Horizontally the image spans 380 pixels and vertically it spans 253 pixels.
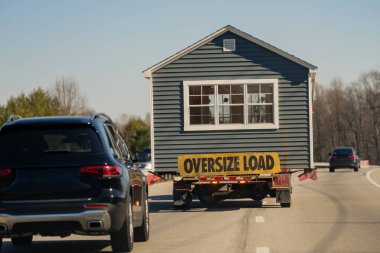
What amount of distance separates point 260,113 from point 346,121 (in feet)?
395

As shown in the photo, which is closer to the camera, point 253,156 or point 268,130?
point 253,156

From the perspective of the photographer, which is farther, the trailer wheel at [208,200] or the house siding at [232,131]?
the house siding at [232,131]

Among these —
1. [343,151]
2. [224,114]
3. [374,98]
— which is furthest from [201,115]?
[374,98]

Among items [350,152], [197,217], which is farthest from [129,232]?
[350,152]

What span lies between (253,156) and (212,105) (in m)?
2.58

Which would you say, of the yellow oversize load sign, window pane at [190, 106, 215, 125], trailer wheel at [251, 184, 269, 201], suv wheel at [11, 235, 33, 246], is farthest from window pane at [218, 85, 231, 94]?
suv wheel at [11, 235, 33, 246]

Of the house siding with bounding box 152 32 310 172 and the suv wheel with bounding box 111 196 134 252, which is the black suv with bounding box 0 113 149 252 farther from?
the house siding with bounding box 152 32 310 172

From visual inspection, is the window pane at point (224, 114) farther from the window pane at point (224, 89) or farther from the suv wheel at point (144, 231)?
the suv wheel at point (144, 231)

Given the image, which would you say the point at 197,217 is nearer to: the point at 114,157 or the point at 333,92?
the point at 114,157

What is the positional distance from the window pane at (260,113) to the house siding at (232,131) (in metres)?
0.29

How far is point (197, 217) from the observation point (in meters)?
17.8

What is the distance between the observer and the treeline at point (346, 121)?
134250 mm

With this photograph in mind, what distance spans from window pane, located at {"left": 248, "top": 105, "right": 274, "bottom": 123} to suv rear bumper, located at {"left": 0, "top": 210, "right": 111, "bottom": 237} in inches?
485

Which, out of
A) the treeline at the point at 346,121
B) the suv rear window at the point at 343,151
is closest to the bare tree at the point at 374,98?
the treeline at the point at 346,121
